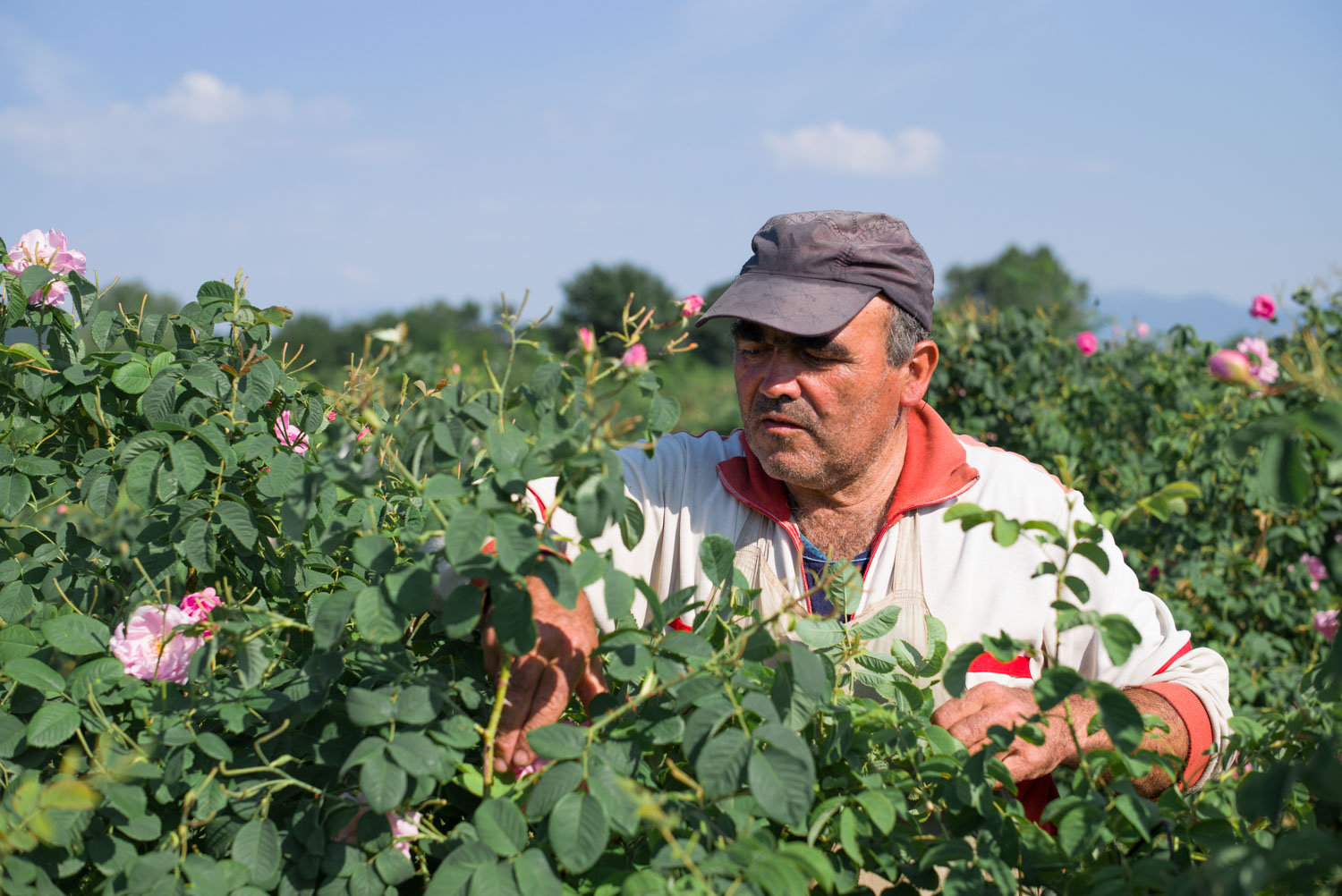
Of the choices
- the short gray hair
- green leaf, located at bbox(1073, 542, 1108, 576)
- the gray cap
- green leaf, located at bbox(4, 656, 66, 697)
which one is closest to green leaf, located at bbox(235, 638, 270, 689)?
green leaf, located at bbox(4, 656, 66, 697)

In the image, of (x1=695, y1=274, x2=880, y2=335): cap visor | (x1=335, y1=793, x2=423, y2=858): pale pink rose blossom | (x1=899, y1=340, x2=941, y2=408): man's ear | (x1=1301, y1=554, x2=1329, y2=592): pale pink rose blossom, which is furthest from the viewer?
(x1=1301, y1=554, x2=1329, y2=592): pale pink rose blossom

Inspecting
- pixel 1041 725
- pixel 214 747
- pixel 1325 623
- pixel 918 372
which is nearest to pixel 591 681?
pixel 214 747

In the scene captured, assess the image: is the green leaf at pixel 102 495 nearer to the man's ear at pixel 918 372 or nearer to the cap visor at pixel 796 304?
the cap visor at pixel 796 304

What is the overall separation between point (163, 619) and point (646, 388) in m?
0.65

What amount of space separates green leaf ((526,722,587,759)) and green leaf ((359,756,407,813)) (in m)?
0.13

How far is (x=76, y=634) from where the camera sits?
4.07 feet

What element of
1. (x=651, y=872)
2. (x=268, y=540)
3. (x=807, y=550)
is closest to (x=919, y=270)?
(x=807, y=550)

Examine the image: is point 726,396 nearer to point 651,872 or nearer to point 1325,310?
point 1325,310

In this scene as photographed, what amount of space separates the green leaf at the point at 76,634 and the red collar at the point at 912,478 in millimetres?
1323

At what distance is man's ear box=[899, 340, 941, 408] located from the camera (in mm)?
2354

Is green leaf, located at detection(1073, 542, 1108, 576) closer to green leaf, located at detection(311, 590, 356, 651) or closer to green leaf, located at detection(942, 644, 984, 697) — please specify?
green leaf, located at detection(942, 644, 984, 697)

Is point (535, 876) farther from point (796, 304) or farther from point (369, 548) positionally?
point (796, 304)

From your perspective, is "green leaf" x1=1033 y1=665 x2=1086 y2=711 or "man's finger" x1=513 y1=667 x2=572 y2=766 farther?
"man's finger" x1=513 y1=667 x2=572 y2=766

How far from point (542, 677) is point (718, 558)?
286 millimetres
